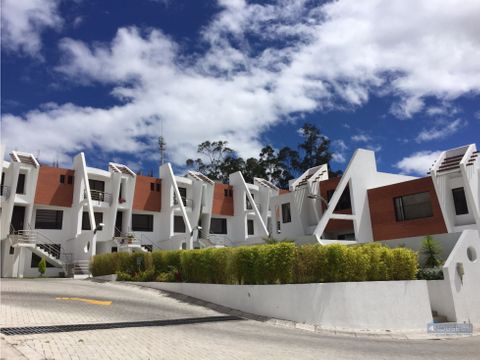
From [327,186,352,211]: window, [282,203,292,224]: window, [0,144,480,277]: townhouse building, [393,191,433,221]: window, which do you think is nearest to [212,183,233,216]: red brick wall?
[0,144,480,277]: townhouse building

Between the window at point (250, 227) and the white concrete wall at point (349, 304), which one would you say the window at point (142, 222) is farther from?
the white concrete wall at point (349, 304)

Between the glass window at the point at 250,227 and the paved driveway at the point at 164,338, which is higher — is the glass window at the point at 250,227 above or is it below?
→ above

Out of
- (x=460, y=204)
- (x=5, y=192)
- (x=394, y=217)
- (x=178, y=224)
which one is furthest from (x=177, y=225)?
(x=460, y=204)

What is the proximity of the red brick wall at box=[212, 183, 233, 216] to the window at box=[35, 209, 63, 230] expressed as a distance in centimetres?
1504

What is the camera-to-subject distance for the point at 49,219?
32656mm

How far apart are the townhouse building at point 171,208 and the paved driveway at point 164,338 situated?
505 inches

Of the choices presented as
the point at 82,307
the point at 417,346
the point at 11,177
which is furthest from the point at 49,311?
the point at 11,177

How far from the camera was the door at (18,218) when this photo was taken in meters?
30.5

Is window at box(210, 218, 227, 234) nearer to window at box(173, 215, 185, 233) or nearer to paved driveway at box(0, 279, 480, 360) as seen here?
window at box(173, 215, 185, 233)

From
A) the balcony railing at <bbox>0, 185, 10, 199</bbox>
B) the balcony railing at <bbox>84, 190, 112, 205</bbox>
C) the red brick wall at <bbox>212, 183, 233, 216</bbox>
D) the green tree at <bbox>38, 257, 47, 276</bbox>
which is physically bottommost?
the green tree at <bbox>38, 257, 47, 276</bbox>

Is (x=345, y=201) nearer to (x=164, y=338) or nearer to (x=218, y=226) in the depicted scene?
(x=218, y=226)

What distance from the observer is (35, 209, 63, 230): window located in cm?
3212

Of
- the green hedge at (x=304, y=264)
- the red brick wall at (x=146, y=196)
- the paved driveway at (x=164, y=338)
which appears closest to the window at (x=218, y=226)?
the red brick wall at (x=146, y=196)

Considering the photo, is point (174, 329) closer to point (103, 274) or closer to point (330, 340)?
point (330, 340)
